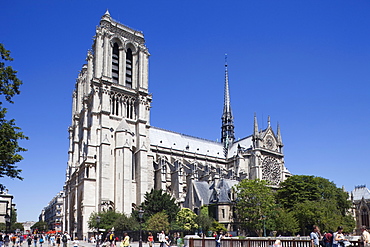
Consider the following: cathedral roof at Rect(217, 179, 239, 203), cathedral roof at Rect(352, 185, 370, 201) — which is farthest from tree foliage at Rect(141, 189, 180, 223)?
cathedral roof at Rect(352, 185, 370, 201)

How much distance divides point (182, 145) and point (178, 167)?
14.8 m

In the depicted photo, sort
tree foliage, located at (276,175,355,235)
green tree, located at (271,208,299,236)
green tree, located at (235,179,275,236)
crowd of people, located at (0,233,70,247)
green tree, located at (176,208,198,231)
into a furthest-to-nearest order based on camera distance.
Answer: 1. green tree, located at (176,208,198,231)
2. tree foliage, located at (276,175,355,235)
3. green tree, located at (235,179,275,236)
4. green tree, located at (271,208,299,236)
5. crowd of people, located at (0,233,70,247)

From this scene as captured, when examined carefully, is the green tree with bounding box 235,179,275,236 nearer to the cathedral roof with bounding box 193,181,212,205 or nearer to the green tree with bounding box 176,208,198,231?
the green tree with bounding box 176,208,198,231

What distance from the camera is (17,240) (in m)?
38.7

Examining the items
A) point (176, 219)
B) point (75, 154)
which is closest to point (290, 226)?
point (176, 219)

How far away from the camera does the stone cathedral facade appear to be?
195 ft

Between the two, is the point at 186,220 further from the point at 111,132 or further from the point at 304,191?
the point at 111,132

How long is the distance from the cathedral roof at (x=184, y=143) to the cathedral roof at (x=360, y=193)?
1393 inches

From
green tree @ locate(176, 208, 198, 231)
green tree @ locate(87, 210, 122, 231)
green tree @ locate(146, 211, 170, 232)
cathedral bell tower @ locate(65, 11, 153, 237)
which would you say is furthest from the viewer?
cathedral bell tower @ locate(65, 11, 153, 237)

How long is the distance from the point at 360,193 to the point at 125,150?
62426 millimetres

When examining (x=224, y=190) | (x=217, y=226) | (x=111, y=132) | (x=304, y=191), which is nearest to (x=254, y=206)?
(x=217, y=226)

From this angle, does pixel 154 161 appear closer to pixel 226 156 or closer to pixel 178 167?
pixel 178 167

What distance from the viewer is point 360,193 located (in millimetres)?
91562

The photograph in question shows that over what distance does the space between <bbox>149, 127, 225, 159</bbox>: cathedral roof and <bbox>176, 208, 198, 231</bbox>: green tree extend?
2328 cm
